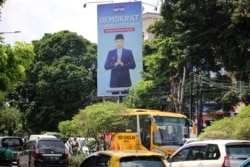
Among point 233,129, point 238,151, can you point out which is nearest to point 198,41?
point 233,129

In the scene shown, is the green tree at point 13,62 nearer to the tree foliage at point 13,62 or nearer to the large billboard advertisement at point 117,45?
the tree foliage at point 13,62

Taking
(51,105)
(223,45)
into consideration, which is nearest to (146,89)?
(223,45)

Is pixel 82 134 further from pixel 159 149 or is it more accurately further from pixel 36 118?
pixel 36 118

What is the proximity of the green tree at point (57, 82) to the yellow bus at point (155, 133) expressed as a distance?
115 ft

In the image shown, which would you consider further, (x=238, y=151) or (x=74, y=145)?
(x=74, y=145)

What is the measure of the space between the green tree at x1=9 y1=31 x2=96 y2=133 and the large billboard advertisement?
5550mm

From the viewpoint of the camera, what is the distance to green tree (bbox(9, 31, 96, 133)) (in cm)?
6191

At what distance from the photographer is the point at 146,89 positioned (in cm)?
4831

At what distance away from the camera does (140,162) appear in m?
11.3

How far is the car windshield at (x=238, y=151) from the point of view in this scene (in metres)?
14.0

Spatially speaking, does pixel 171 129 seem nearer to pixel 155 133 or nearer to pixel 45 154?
pixel 155 133

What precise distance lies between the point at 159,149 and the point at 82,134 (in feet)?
23.1

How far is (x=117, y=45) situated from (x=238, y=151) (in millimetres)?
43934

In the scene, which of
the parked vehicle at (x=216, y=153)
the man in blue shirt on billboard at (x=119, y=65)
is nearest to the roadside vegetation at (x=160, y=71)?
the man in blue shirt on billboard at (x=119, y=65)
